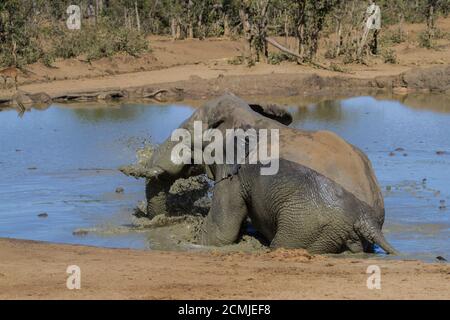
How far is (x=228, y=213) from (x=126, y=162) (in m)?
5.95

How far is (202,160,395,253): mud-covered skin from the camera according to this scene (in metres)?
7.49

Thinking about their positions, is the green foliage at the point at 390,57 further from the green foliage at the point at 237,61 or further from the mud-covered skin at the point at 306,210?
the mud-covered skin at the point at 306,210

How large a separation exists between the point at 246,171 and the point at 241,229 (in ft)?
2.33

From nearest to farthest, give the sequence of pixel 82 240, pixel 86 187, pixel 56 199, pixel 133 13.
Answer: pixel 82 240 < pixel 56 199 < pixel 86 187 < pixel 133 13

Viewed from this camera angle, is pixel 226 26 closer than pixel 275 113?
No

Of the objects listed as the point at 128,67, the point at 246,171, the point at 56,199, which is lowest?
the point at 128,67

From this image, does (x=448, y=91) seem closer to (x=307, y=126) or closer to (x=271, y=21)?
(x=307, y=126)

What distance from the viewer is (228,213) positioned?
8.32 metres

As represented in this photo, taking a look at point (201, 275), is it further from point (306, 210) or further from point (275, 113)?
point (275, 113)

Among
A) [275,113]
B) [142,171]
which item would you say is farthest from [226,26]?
[142,171]

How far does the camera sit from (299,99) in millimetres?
23719

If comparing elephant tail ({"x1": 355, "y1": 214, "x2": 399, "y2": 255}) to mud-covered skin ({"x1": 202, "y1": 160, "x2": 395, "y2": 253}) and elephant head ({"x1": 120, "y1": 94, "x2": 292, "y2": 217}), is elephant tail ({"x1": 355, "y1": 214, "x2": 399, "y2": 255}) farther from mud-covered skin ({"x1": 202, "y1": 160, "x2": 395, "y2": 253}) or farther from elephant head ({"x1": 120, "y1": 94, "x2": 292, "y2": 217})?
elephant head ({"x1": 120, "y1": 94, "x2": 292, "y2": 217})

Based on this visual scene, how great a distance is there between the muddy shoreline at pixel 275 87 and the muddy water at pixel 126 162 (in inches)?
69.1

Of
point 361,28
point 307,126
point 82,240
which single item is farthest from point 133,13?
point 82,240
